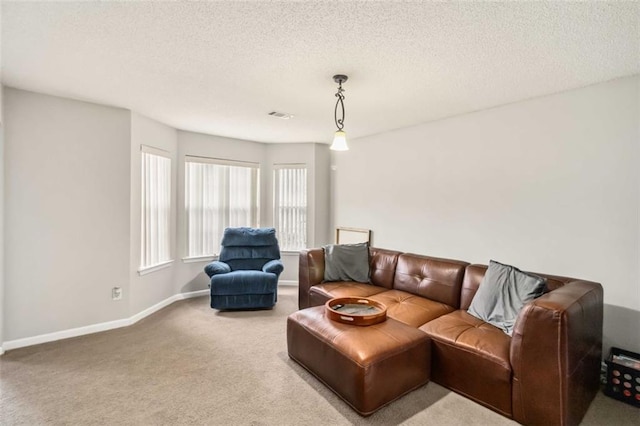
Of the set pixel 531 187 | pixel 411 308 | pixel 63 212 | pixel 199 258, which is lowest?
pixel 411 308

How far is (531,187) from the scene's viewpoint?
2963mm

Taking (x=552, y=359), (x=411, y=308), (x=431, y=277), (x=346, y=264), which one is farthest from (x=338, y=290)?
(x=552, y=359)

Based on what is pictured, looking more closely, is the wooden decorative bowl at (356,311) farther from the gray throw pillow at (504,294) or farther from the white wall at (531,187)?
the white wall at (531,187)

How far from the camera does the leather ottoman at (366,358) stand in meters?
1.97

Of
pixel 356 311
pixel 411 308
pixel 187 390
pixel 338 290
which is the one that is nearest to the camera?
pixel 187 390

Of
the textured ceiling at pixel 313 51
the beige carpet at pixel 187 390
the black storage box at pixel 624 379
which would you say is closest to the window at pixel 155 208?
the textured ceiling at pixel 313 51

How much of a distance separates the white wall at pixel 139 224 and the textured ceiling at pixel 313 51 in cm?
54

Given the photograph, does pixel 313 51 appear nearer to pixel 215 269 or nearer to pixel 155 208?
pixel 215 269

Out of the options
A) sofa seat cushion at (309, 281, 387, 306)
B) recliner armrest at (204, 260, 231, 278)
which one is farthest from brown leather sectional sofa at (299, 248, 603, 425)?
recliner armrest at (204, 260, 231, 278)

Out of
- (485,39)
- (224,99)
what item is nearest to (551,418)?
(485,39)

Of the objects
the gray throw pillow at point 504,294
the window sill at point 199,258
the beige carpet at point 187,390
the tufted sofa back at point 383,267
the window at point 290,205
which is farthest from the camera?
the window at point 290,205

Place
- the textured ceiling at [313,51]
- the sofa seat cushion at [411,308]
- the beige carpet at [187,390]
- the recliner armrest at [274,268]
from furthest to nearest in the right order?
the recliner armrest at [274,268], the sofa seat cushion at [411,308], the beige carpet at [187,390], the textured ceiling at [313,51]

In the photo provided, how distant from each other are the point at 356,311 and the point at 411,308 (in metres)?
0.58

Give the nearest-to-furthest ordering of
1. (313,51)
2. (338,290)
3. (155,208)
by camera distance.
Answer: (313,51), (338,290), (155,208)
